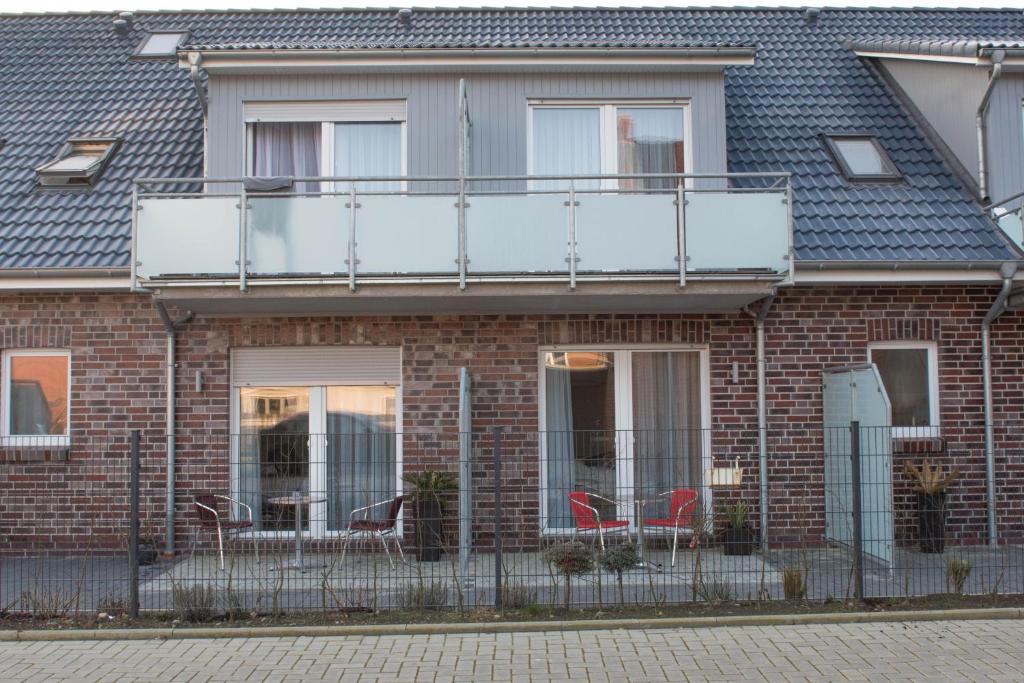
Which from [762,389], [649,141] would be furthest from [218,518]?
[649,141]

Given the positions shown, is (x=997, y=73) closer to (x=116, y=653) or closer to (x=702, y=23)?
(x=702, y=23)

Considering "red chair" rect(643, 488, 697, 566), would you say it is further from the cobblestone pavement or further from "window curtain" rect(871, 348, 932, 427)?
"window curtain" rect(871, 348, 932, 427)

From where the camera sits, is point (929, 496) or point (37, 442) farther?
point (37, 442)

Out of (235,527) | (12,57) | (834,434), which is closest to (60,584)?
(235,527)

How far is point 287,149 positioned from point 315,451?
3612mm

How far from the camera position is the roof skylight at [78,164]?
11.6 m

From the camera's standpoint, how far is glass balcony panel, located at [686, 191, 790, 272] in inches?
376

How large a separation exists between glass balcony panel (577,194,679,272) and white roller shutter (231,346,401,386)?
2664 mm

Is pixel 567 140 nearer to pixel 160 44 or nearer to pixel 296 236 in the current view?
pixel 296 236

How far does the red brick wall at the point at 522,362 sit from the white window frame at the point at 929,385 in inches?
3.8

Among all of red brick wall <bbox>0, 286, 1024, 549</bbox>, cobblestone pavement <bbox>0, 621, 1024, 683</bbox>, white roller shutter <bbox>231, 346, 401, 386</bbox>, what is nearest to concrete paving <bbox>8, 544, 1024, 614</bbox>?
cobblestone pavement <bbox>0, 621, 1024, 683</bbox>

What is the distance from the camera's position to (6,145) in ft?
40.9

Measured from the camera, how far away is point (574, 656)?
6609mm

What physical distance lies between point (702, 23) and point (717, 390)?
6686mm
